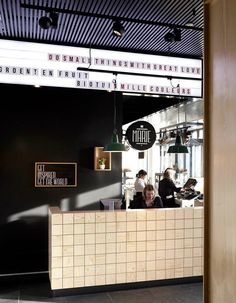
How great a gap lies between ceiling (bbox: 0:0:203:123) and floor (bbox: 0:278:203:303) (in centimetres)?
334

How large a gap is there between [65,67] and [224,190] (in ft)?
11.8

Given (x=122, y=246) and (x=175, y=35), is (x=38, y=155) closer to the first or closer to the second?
(x=122, y=246)

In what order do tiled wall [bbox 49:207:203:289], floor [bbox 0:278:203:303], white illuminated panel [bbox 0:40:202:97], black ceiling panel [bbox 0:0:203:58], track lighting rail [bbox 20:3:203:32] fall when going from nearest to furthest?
track lighting rail [bbox 20:3:203:32], black ceiling panel [bbox 0:0:203:58], floor [bbox 0:278:203:303], tiled wall [bbox 49:207:203:289], white illuminated panel [bbox 0:40:202:97]

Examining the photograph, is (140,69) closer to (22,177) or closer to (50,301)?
(22,177)

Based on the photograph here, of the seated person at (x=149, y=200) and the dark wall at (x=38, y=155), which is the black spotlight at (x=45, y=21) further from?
the seated person at (x=149, y=200)

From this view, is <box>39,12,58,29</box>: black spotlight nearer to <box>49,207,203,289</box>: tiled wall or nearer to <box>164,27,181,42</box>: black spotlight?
<box>164,27,181,42</box>: black spotlight

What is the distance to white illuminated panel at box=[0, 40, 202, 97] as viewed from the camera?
426 cm

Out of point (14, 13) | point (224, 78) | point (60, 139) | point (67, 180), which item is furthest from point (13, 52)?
point (224, 78)

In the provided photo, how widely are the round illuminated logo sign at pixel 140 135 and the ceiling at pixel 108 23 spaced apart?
1.28 metres

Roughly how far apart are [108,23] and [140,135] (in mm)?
2118

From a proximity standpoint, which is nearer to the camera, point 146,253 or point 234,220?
point 234,220

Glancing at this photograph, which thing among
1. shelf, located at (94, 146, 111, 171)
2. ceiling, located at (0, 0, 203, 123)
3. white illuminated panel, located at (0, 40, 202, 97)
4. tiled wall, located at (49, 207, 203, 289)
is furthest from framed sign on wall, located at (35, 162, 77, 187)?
ceiling, located at (0, 0, 203, 123)

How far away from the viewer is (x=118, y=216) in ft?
14.2

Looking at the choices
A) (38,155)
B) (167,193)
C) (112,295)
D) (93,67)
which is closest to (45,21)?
(93,67)
